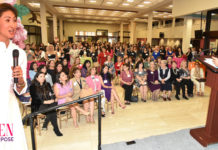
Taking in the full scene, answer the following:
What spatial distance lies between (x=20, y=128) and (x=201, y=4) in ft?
26.9

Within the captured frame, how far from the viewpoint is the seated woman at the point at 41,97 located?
298cm

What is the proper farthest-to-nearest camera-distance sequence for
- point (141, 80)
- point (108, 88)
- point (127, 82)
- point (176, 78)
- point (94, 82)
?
point (176, 78) → point (141, 80) → point (127, 82) → point (108, 88) → point (94, 82)

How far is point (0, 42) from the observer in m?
1.07

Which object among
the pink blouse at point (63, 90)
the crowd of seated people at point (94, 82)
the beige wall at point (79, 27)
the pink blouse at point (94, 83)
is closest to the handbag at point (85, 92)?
the crowd of seated people at point (94, 82)

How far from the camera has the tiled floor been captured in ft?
9.20

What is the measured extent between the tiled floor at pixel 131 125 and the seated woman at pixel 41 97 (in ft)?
1.04

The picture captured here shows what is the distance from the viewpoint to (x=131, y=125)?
338cm

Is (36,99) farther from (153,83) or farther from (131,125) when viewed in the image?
(153,83)

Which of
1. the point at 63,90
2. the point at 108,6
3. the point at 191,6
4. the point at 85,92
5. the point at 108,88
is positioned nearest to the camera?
the point at 63,90

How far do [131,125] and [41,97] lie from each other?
199 centimetres

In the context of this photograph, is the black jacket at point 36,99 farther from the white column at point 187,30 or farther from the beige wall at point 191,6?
the white column at point 187,30

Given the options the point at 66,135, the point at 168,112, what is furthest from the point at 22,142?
the point at 168,112

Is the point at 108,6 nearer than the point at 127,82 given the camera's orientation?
No

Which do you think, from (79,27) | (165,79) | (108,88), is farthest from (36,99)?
(79,27)
